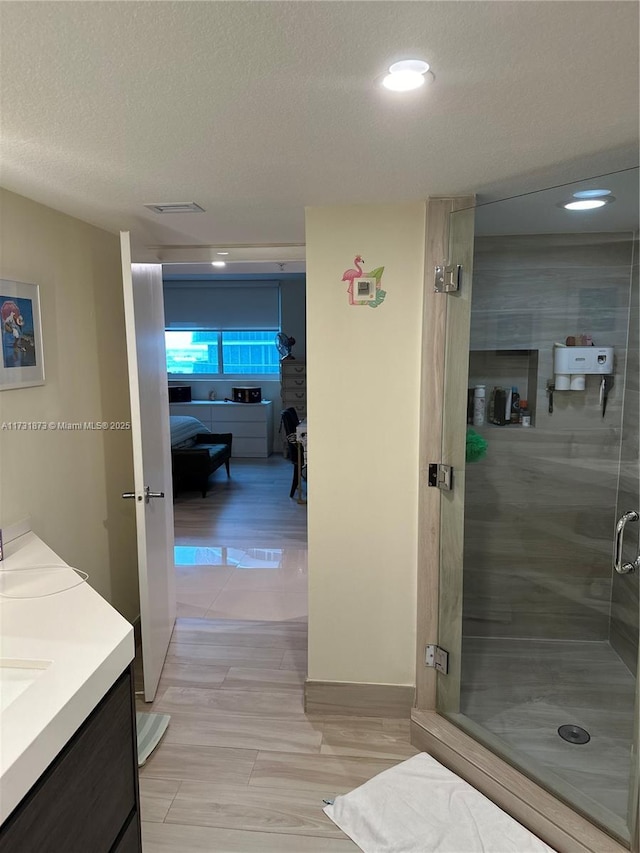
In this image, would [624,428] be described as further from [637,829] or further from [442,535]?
[637,829]

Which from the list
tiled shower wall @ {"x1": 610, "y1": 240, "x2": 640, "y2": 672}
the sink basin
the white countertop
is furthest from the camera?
tiled shower wall @ {"x1": 610, "y1": 240, "x2": 640, "y2": 672}

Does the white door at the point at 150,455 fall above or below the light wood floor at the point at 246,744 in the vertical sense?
above

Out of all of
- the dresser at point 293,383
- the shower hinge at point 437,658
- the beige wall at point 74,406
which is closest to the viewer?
the beige wall at point 74,406

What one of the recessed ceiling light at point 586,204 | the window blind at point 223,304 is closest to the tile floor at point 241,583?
the recessed ceiling light at point 586,204

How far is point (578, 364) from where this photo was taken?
298 cm

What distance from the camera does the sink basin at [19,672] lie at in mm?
1455

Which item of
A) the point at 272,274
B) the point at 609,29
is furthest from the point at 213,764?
the point at 272,274

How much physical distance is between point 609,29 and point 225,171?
1182 mm

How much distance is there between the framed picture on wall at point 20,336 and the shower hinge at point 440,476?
5.42 feet

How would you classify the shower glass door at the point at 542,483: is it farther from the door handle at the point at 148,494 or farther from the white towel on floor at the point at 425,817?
the door handle at the point at 148,494

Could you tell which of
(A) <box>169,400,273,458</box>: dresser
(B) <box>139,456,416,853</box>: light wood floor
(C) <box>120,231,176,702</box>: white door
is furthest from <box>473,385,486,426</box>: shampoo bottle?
(A) <box>169,400,273,458</box>: dresser

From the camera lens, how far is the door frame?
80.4 inches

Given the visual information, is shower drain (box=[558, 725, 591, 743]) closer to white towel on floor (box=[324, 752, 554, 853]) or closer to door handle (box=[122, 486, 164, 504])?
white towel on floor (box=[324, 752, 554, 853])

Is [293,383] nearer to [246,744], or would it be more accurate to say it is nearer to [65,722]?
[246,744]
